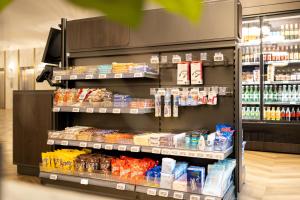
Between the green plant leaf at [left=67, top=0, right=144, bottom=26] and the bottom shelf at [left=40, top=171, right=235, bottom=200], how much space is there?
8.61ft

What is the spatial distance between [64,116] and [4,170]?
12.4ft

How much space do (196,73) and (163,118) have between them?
0.63 metres

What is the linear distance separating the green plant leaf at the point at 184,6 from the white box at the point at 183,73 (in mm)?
2922

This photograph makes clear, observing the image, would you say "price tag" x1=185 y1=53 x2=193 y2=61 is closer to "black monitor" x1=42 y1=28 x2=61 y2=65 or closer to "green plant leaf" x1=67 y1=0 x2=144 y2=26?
"black monitor" x1=42 y1=28 x2=61 y2=65

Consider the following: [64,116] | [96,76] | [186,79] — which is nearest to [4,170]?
[186,79]

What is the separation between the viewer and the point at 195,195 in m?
2.68

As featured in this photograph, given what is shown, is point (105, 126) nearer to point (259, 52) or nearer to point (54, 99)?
point (54, 99)

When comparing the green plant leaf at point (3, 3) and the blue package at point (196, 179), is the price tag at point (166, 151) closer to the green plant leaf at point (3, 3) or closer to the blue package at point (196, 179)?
the blue package at point (196, 179)

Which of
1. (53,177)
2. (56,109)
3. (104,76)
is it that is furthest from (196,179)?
(56,109)

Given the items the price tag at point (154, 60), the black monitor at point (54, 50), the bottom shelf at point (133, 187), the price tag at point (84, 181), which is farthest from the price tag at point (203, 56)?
the black monitor at point (54, 50)

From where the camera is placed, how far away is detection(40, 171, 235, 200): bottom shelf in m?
2.71

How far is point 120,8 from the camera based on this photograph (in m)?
0.18

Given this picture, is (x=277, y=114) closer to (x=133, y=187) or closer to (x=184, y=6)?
(x=133, y=187)

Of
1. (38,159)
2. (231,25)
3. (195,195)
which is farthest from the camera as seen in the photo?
(38,159)
